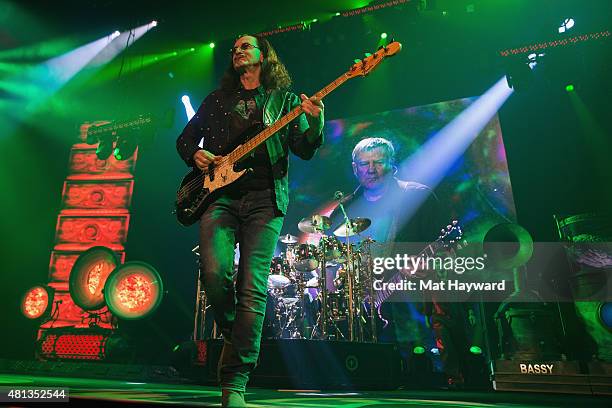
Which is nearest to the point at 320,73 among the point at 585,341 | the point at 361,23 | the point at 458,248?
the point at 361,23

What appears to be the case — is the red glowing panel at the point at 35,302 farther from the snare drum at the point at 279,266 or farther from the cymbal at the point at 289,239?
the cymbal at the point at 289,239

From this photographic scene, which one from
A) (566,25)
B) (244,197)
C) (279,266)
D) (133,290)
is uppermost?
(566,25)

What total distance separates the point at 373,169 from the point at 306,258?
1.83 meters

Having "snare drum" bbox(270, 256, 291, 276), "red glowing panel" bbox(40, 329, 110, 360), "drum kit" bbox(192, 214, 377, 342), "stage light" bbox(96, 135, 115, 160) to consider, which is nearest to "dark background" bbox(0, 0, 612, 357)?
"stage light" bbox(96, 135, 115, 160)

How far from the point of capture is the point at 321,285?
16.4 ft

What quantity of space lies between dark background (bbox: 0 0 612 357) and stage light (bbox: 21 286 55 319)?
1.60ft

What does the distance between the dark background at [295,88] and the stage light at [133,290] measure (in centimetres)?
89

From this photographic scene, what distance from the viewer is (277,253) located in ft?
20.4

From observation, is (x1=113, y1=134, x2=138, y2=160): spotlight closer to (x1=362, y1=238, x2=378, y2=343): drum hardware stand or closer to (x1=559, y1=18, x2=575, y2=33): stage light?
(x1=362, y1=238, x2=378, y2=343): drum hardware stand

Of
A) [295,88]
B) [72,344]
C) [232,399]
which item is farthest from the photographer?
[295,88]

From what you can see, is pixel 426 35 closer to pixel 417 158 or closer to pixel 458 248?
pixel 417 158

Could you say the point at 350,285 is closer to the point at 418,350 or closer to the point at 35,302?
the point at 418,350

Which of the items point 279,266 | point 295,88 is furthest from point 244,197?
point 295,88

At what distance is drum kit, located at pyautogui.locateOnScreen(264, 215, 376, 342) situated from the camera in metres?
5.12
